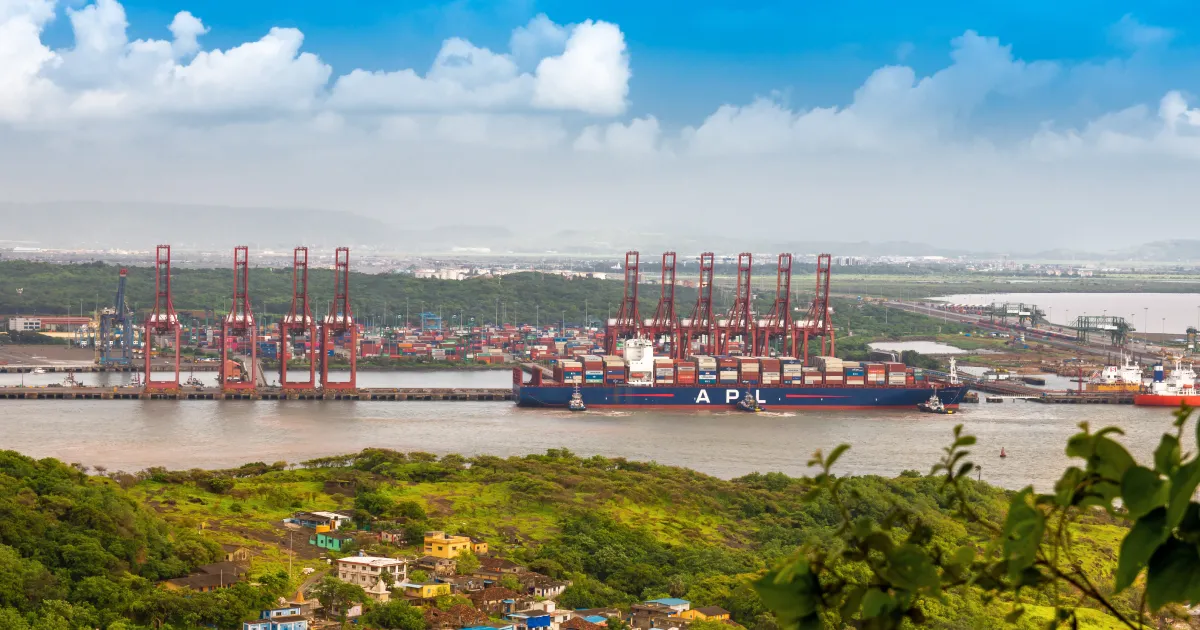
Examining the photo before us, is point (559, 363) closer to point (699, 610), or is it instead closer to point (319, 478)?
point (319, 478)

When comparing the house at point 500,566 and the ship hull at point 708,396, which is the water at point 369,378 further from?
the house at point 500,566

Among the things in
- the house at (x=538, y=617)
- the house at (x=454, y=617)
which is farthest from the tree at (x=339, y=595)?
the house at (x=538, y=617)

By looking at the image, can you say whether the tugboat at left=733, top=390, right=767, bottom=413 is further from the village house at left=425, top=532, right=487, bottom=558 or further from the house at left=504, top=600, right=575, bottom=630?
the house at left=504, top=600, right=575, bottom=630

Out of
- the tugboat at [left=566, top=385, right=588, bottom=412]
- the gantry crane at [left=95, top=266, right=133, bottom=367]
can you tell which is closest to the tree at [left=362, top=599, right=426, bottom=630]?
the tugboat at [left=566, top=385, right=588, bottom=412]

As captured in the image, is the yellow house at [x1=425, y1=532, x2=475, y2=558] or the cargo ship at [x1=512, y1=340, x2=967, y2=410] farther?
the cargo ship at [x1=512, y1=340, x2=967, y2=410]

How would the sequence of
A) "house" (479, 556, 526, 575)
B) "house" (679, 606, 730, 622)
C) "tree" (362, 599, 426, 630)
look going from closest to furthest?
1. "tree" (362, 599, 426, 630)
2. "house" (679, 606, 730, 622)
3. "house" (479, 556, 526, 575)

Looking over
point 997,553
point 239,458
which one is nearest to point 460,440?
point 239,458
